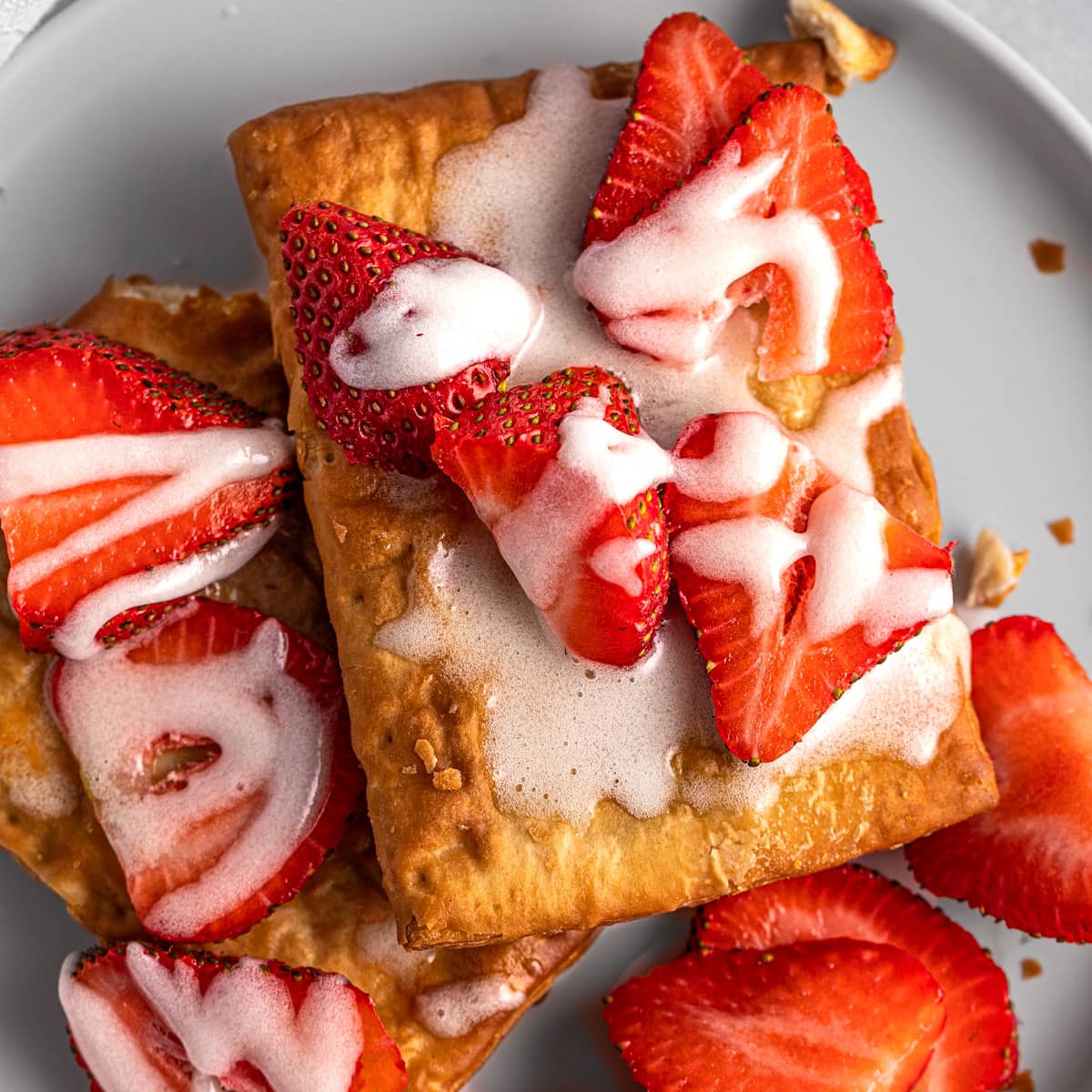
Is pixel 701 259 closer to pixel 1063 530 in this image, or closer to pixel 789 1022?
pixel 1063 530

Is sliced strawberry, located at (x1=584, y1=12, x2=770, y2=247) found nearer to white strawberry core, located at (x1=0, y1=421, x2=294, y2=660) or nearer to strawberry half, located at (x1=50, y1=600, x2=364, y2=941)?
white strawberry core, located at (x1=0, y1=421, x2=294, y2=660)

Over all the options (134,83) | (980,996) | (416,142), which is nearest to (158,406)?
(416,142)

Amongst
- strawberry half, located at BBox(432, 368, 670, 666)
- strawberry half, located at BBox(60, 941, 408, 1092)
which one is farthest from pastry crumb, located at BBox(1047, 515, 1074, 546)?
strawberry half, located at BBox(60, 941, 408, 1092)

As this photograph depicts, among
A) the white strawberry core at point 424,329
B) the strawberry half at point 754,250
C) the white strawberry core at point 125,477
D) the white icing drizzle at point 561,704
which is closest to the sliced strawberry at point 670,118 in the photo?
the strawberry half at point 754,250

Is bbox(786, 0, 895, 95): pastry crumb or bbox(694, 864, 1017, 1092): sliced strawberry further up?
bbox(786, 0, 895, 95): pastry crumb

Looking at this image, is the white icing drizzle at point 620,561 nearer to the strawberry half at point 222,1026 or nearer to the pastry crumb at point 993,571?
the strawberry half at point 222,1026
